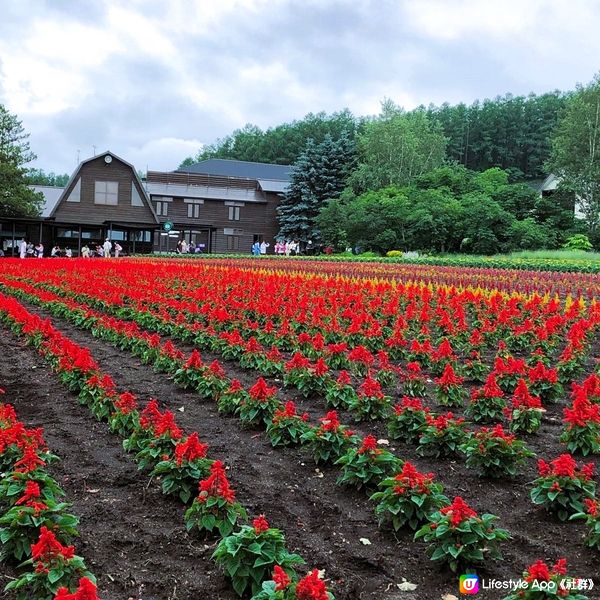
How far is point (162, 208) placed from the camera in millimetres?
49875

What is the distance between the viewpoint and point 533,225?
119 feet

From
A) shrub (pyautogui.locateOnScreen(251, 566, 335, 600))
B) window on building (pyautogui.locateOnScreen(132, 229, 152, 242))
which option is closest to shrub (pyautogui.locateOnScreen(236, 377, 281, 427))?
shrub (pyautogui.locateOnScreen(251, 566, 335, 600))

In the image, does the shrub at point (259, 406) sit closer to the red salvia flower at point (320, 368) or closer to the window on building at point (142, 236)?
the red salvia flower at point (320, 368)

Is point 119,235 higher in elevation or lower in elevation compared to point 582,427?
higher

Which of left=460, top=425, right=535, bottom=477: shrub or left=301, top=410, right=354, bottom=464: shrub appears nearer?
left=460, top=425, right=535, bottom=477: shrub

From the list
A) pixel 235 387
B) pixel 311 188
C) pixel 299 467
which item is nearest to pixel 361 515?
pixel 299 467

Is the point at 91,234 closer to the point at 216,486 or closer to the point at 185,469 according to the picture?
the point at 185,469

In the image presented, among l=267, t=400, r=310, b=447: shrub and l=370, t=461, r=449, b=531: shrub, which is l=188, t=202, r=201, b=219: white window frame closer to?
l=267, t=400, r=310, b=447: shrub

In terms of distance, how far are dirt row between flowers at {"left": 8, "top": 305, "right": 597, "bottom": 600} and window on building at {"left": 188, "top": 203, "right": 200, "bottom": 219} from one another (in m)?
46.4

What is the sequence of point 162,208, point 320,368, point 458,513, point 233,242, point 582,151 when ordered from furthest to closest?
point 233,242 → point 162,208 → point 582,151 → point 320,368 → point 458,513

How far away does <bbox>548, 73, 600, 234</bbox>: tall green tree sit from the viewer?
138 feet

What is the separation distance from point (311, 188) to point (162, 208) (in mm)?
11886

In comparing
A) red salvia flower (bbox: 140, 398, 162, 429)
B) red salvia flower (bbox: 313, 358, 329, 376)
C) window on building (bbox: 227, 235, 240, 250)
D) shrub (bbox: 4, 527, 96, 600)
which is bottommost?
shrub (bbox: 4, 527, 96, 600)

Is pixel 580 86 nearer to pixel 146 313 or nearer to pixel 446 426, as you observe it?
pixel 146 313
